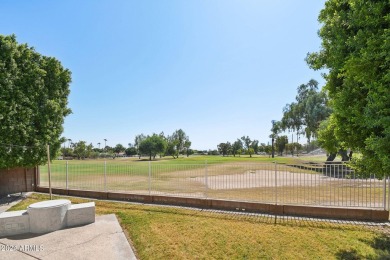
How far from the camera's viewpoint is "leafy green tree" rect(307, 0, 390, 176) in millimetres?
3977

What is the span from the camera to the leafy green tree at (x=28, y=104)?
35.2 ft

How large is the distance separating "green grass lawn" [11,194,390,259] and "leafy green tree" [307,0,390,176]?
77.3 inches

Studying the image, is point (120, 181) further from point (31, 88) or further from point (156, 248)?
point (156, 248)

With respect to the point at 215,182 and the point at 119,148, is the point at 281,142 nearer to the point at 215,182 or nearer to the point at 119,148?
the point at 215,182

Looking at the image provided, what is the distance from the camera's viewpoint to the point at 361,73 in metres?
4.16

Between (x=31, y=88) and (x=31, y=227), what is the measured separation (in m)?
7.82

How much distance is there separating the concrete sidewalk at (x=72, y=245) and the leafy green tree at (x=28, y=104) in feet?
21.3

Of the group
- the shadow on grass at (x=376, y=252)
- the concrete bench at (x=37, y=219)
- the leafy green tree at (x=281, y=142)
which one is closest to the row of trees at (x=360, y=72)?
the shadow on grass at (x=376, y=252)

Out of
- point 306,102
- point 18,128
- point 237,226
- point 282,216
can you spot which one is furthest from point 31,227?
point 306,102

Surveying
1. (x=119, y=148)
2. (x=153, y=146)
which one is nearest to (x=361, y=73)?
(x=153, y=146)

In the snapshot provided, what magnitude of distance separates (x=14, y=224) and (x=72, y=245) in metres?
2.04

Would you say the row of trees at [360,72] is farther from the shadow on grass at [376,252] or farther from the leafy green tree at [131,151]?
the leafy green tree at [131,151]

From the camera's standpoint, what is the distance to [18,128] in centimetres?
1100

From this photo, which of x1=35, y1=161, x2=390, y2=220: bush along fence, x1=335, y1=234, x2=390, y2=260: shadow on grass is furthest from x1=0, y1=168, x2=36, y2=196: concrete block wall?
x1=335, y1=234, x2=390, y2=260: shadow on grass
